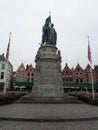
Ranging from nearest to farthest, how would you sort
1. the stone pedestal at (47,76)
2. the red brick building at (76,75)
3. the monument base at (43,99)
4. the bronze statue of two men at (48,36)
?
the monument base at (43,99)
the stone pedestal at (47,76)
the bronze statue of two men at (48,36)
the red brick building at (76,75)

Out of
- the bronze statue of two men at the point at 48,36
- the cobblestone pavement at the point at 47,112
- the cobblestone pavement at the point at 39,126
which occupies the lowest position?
the cobblestone pavement at the point at 39,126

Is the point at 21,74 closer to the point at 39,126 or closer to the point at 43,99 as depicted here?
the point at 43,99

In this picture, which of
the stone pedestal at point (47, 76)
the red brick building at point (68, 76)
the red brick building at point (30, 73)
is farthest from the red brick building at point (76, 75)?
the stone pedestal at point (47, 76)

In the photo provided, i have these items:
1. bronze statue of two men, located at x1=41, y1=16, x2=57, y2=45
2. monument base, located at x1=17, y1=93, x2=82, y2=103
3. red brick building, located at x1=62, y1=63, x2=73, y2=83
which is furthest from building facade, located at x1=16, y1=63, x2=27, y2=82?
monument base, located at x1=17, y1=93, x2=82, y2=103

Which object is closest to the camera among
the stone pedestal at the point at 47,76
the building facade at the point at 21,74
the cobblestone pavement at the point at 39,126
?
the cobblestone pavement at the point at 39,126

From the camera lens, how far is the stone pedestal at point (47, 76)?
17734 mm

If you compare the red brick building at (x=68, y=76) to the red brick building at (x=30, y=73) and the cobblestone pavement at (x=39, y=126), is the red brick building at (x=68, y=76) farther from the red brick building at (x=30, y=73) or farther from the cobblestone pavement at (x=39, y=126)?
the cobblestone pavement at (x=39, y=126)

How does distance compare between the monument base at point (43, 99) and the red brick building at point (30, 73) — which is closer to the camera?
the monument base at point (43, 99)

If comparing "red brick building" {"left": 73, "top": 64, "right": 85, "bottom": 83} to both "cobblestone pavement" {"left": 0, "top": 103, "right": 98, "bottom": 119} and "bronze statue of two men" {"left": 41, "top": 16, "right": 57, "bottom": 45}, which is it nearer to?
"bronze statue of two men" {"left": 41, "top": 16, "right": 57, "bottom": 45}

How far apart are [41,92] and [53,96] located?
1584mm

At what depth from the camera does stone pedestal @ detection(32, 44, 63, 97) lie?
1773 cm

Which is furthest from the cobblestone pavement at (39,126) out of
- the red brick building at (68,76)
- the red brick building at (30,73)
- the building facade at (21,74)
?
the red brick building at (30,73)

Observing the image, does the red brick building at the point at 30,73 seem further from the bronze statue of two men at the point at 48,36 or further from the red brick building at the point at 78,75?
the bronze statue of two men at the point at 48,36

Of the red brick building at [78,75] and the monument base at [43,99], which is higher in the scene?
the red brick building at [78,75]
